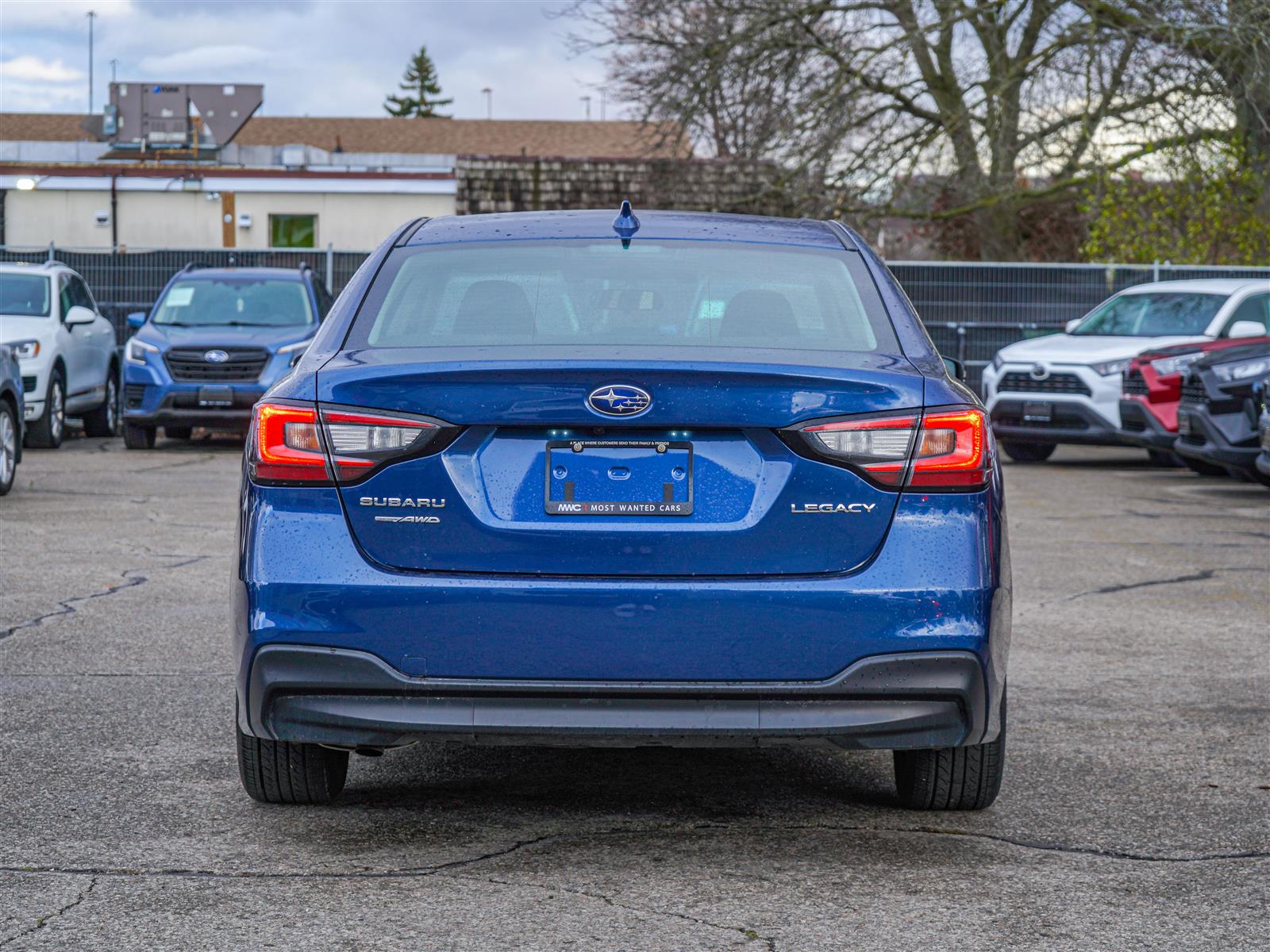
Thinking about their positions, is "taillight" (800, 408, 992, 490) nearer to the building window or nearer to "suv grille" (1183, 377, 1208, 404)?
"suv grille" (1183, 377, 1208, 404)

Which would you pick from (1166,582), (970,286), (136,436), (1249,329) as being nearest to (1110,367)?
(1249,329)

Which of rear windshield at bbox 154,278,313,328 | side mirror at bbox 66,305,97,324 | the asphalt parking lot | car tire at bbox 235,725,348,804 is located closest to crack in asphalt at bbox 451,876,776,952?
the asphalt parking lot

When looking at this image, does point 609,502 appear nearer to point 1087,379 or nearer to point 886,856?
point 886,856

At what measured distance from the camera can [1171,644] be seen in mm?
7668

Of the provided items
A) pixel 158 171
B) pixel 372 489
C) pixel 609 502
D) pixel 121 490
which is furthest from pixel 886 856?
pixel 158 171

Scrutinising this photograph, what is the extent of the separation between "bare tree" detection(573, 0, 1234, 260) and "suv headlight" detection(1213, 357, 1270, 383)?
1131 centimetres

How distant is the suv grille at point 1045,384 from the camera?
57.9 ft

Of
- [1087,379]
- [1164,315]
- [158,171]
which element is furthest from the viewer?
[158,171]

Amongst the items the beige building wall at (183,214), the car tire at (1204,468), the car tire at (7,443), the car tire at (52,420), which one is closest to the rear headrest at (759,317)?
the car tire at (7,443)

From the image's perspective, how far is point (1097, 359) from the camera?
58.0ft

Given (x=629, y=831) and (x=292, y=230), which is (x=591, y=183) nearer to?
(x=292, y=230)

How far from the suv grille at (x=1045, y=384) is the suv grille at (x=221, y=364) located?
7280mm

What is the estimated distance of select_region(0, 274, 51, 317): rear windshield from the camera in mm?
18594

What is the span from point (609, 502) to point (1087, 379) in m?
14.2
